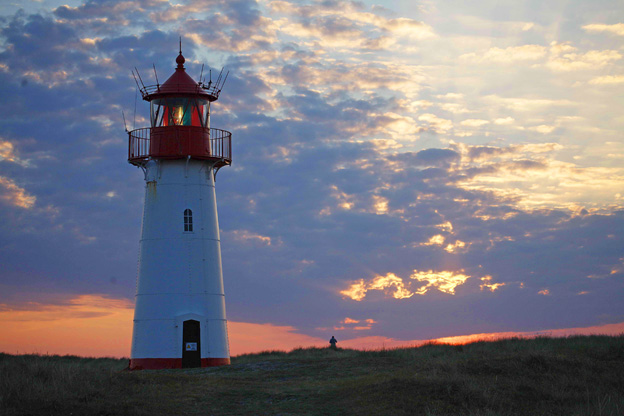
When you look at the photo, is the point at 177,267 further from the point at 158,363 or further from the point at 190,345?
the point at 158,363

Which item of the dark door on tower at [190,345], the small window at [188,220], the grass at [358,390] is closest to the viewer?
the grass at [358,390]

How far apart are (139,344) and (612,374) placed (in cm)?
1824

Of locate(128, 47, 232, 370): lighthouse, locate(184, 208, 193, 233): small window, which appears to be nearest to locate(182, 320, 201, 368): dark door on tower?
locate(128, 47, 232, 370): lighthouse

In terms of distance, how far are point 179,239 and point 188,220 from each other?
937 millimetres

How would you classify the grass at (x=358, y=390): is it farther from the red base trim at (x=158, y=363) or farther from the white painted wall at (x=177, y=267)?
the white painted wall at (x=177, y=267)

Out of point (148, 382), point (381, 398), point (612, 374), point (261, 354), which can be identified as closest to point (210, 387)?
point (148, 382)

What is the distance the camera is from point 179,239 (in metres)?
29.0

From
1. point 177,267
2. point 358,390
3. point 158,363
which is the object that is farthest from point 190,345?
point 358,390

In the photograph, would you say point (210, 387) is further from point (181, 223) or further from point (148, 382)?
point (181, 223)

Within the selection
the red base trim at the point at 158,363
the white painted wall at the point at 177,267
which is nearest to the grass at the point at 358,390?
the red base trim at the point at 158,363

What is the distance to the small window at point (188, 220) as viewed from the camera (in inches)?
1150

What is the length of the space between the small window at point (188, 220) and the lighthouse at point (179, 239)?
4 cm

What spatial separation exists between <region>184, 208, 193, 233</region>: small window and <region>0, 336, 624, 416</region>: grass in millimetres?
8119

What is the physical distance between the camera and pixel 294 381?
21.9 metres
